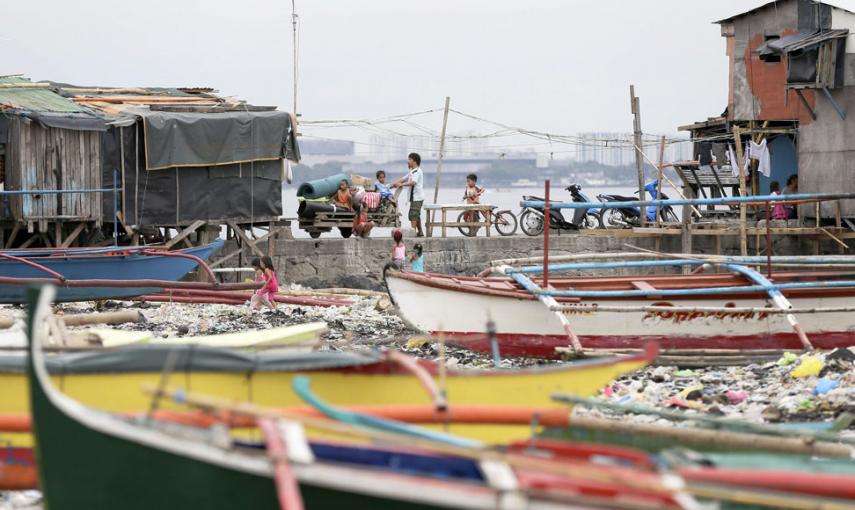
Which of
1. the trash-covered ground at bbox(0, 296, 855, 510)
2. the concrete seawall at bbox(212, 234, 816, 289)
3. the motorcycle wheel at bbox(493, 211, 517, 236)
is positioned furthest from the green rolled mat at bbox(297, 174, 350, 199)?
the trash-covered ground at bbox(0, 296, 855, 510)

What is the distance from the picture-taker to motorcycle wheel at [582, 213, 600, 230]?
25.5 metres

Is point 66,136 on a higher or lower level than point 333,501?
higher

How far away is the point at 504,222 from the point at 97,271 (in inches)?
371

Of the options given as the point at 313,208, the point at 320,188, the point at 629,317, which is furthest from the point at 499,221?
the point at 629,317

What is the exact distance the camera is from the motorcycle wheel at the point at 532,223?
24.5 metres

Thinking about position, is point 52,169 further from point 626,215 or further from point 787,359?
point 787,359

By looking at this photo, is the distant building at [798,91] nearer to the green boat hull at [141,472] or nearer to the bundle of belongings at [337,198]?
the bundle of belongings at [337,198]

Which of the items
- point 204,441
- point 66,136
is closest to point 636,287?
point 204,441

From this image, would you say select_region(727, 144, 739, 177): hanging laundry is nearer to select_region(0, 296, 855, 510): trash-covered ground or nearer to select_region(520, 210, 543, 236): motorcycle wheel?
select_region(520, 210, 543, 236): motorcycle wheel

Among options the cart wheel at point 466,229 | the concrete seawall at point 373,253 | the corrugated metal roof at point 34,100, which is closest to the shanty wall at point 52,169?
the corrugated metal roof at point 34,100

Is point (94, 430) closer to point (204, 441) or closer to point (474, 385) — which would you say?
point (204, 441)

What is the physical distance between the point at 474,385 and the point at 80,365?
7.28 ft

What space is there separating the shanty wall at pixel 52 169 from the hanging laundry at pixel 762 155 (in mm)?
12712

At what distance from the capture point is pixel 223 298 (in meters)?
18.4
